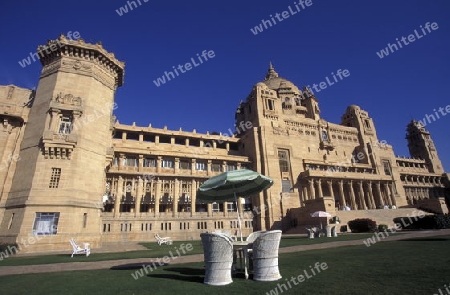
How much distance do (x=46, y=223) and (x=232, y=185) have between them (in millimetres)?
18880

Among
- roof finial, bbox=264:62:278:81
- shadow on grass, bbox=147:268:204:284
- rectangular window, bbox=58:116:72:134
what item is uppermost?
roof finial, bbox=264:62:278:81

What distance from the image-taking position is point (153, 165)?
39.3m

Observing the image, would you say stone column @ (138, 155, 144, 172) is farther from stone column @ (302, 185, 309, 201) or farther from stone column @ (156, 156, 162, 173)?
stone column @ (302, 185, 309, 201)

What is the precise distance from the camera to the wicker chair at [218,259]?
6.89 metres

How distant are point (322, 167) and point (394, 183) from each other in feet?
59.0

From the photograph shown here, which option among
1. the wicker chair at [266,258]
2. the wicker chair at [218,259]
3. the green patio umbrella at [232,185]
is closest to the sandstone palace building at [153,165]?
the green patio umbrella at [232,185]

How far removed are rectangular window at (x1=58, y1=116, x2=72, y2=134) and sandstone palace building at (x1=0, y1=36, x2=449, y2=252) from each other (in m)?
0.11

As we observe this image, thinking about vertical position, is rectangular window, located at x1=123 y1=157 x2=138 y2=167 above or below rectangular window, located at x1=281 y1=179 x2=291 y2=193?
above

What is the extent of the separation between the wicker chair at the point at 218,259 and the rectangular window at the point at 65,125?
22.1 metres

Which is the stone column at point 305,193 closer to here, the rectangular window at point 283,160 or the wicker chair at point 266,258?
the rectangular window at point 283,160

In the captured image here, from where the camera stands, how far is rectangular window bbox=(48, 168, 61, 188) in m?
21.4

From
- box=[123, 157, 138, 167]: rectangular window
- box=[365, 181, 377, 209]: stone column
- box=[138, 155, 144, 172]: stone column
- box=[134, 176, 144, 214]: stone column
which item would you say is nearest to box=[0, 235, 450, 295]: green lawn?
box=[134, 176, 144, 214]: stone column

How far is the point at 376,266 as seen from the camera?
24.8 feet

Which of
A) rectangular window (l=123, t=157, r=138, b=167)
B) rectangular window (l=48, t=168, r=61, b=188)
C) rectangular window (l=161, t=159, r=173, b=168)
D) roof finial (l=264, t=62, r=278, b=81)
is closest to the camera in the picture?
rectangular window (l=48, t=168, r=61, b=188)
